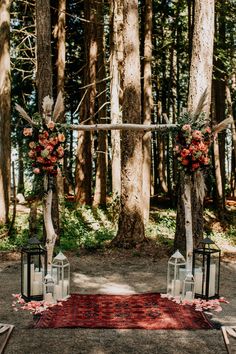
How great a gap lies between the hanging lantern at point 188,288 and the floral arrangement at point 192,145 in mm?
1896

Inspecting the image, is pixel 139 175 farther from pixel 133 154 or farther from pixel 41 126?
pixel 41 126

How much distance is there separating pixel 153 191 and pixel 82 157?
11411 millimetres

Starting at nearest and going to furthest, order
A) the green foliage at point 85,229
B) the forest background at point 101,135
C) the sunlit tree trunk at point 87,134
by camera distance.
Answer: the forest background at point 101,135, the green foliage at point 85,229, the sunlit tree trunk at point 87,134

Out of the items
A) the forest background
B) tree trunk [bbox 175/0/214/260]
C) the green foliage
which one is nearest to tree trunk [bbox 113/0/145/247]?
the forest background

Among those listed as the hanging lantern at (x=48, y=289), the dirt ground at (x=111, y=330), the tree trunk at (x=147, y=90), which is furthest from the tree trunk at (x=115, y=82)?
the hanging lantern at (x=48, y=289)

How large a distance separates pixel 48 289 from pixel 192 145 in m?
3.55

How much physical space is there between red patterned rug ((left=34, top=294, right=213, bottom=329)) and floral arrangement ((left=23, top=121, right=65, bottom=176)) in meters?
2.43

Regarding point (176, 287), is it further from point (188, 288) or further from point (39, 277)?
point (39, 277)

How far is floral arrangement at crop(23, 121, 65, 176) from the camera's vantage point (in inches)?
304

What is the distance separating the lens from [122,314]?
724 cm

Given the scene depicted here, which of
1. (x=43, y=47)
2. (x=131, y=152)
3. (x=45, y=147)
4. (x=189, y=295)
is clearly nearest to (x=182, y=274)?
(x=189, y=295)

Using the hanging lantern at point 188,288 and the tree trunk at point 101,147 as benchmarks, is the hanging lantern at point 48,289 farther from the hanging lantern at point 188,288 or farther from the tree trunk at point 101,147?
the tree trunk at point 101,147

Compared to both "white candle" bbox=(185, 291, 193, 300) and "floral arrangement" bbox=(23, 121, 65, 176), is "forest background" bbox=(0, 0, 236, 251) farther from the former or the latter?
"white candle" bbox=(185, 291, 193, 300)

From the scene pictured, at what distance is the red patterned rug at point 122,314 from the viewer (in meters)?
6.70
